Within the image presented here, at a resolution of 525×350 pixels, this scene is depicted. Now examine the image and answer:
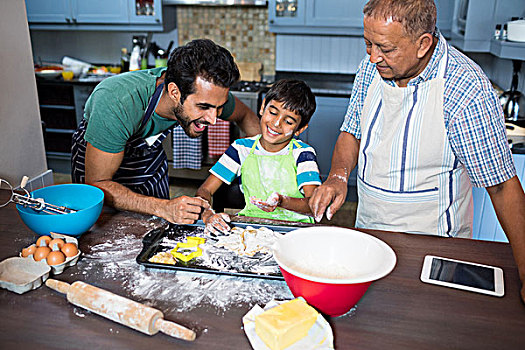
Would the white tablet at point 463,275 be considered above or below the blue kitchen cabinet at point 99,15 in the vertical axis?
below

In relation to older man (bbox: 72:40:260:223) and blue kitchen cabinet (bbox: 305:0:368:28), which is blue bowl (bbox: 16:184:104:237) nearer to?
older man (bbox: 72:40:260:223)

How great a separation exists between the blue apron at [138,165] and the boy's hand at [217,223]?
1.96ft

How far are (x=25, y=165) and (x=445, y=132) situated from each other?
7.55 ft

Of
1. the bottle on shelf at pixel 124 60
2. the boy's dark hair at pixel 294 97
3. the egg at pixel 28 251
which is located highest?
the boy's dark hair at pixel 294 97

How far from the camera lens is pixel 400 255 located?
1.24m

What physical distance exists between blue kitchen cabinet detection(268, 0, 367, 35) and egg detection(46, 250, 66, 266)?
3.13 metres

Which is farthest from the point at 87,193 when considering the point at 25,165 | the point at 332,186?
the point at 25,165

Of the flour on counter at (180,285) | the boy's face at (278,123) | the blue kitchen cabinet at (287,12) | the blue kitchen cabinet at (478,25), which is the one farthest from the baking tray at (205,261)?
the blue kitchen cabinet at (287,12)

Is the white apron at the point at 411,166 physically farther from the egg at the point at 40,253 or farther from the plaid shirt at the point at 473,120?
the egg at the point at 40,253

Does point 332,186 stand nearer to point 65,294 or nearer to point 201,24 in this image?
point 65,294

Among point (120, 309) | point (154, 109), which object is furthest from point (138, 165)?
point (120, 309)

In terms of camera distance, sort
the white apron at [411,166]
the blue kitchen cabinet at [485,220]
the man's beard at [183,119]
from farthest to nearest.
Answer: the blue kitchen cabinet at [485,220]
the man's beard at [183,119]
the white apron at [411,166]

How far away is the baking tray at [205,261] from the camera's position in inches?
44.8

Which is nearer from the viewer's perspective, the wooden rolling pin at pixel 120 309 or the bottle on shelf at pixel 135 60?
the wooden rolling pin at pixel 120 309
